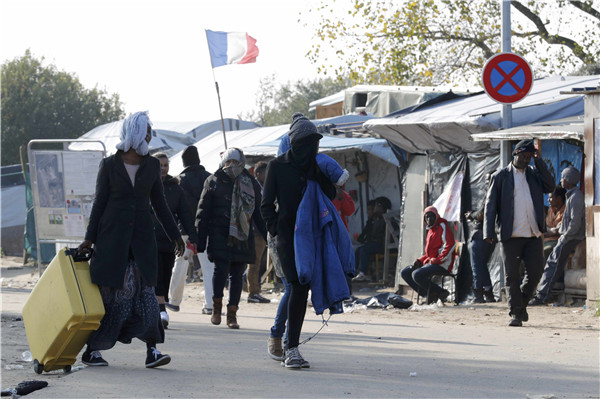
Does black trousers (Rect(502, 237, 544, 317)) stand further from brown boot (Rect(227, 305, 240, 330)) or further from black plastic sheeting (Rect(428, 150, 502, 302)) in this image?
black plastic sheeting (Rect(428, 150, 502, 302))

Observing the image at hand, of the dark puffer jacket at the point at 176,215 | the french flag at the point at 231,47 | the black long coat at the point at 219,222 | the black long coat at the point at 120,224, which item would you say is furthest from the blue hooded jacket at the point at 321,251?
the french flag at the point at 231,47

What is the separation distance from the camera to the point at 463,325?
11266 mm

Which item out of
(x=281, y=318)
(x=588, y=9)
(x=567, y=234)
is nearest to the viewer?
(x=281, y=318)

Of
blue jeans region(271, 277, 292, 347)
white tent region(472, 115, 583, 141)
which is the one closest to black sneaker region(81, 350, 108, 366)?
blue jeans region(271, 277, 292, 347)

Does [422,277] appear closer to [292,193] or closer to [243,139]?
[292,193]

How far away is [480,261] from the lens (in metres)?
14.1

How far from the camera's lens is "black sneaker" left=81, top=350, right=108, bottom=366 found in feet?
23.8

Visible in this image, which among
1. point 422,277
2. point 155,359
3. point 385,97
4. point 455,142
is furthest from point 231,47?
point 155,359

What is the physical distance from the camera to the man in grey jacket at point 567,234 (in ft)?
42.6

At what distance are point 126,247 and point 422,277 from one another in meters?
7.66

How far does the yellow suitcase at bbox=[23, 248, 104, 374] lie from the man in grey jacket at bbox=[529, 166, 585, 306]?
773 centimetres

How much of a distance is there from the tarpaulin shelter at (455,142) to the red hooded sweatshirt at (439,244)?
1.96ft

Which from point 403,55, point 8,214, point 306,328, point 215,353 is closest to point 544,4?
point 403,55

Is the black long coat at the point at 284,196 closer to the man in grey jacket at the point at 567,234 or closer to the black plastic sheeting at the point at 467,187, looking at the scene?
the man in grey jacket at the point at 567,234
